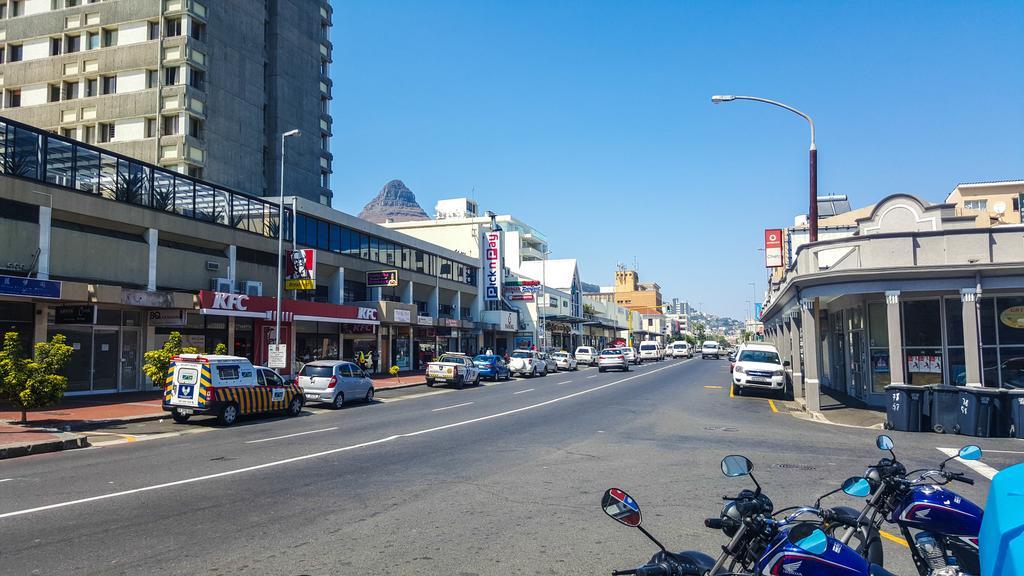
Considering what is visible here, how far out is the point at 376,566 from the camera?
5906 mm

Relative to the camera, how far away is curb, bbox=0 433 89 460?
1328cm

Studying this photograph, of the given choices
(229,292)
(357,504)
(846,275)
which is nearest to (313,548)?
(357,504)

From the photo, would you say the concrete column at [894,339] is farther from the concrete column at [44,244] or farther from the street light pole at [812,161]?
the concrete column at [44,244]

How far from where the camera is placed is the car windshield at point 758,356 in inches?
1033

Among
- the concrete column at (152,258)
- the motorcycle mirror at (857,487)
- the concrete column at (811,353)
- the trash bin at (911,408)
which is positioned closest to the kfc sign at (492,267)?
the concrete column at (152,258)

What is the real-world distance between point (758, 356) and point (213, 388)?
64.3ft

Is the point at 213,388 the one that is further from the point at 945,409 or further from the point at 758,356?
the point at 758,356

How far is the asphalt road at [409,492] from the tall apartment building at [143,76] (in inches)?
1410

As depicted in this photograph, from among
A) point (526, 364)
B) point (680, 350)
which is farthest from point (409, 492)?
point (680, 350)

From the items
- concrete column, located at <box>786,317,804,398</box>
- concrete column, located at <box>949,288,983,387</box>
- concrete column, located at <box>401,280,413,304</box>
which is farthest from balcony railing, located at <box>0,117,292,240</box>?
concrete column, located at <box>949,288,983,387</box>

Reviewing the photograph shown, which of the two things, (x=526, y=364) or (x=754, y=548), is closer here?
(x=754, y=548)

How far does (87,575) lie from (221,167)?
156 ft

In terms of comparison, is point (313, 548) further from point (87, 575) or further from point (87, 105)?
point (87, 105)

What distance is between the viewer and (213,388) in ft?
58.1
